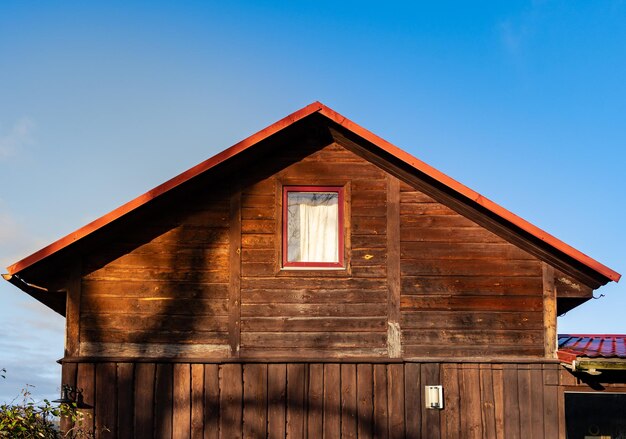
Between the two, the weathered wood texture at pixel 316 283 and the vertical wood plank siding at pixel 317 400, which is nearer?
the vertical wood plank siding at pixel 317 400

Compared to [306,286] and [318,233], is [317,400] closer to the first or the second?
[306,286]

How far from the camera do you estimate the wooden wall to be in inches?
454

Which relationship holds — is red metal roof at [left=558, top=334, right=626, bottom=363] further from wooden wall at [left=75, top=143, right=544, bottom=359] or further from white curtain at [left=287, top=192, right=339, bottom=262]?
white curtain at [left=287, top=192, right=339, bottom=262]

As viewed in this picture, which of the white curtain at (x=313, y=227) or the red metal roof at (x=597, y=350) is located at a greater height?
the white curtain at (x=313, y=227)

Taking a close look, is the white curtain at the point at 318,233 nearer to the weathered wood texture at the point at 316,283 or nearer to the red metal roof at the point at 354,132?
the weathered wood texture at the point at 316,283

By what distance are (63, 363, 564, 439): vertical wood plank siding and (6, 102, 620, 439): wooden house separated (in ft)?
0.07

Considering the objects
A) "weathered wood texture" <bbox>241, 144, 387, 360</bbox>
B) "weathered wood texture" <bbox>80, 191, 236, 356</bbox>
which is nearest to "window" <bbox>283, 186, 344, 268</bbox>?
"weathered wood texture" <bbox>241, 144, 387, 360</bbox>

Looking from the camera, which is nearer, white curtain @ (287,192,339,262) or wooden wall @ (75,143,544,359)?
wooden wall @ (75,143,544,359)

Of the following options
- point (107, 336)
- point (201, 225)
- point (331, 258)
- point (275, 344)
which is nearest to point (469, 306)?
point (331, 258)

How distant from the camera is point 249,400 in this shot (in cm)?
1134

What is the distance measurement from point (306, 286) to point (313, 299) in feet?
Answer: 0.74

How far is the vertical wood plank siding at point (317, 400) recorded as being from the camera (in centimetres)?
1127

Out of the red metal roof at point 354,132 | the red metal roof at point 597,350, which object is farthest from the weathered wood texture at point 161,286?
the red metal roof at point 597,350

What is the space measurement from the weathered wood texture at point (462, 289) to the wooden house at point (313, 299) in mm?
22
